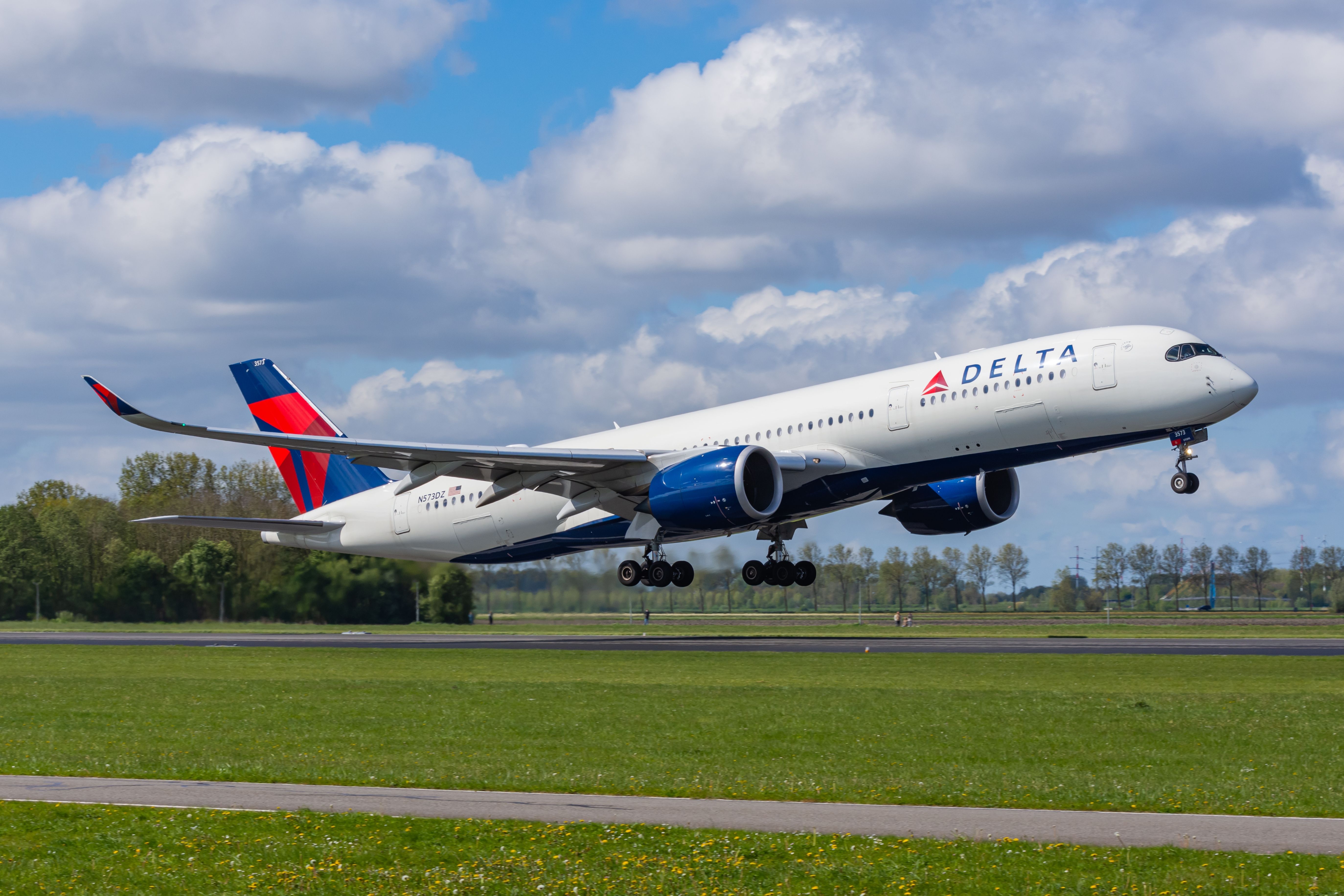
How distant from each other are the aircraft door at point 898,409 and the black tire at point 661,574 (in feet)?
35.9

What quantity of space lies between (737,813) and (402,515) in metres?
40.6

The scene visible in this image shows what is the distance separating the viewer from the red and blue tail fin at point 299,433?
56.0m

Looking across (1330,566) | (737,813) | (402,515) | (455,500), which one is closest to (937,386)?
(455,500)

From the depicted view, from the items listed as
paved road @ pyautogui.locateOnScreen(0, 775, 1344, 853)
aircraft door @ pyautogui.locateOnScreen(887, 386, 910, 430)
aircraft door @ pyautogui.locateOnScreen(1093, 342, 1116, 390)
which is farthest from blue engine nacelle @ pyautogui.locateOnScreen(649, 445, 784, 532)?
paved road @ pyautogui.locateOnScreen(0, 775, 1344, 853)

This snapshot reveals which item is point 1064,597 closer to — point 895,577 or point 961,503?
point 895,577

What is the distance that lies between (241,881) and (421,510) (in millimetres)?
40919

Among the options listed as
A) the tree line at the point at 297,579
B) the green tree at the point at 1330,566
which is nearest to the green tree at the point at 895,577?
the tree line at the point at 297,579

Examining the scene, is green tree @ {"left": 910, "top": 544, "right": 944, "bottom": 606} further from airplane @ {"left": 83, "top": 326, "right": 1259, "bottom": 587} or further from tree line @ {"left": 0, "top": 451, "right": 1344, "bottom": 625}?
airplane @ {"left": 83, "top": 326, "right": 1259, "bottom": 587}

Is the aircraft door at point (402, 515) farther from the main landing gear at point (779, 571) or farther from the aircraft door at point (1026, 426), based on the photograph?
the aircraft door at point (1026, 426)

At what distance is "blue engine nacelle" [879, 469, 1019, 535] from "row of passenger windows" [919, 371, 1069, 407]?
8.05 meters

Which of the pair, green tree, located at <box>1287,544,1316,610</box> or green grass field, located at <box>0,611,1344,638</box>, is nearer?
green grass field, located at <box>0,611,1344,638</box>

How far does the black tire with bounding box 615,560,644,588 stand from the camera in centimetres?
4825

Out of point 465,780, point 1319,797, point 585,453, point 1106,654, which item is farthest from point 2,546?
point 1319,797

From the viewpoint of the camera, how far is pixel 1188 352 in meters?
34.7
